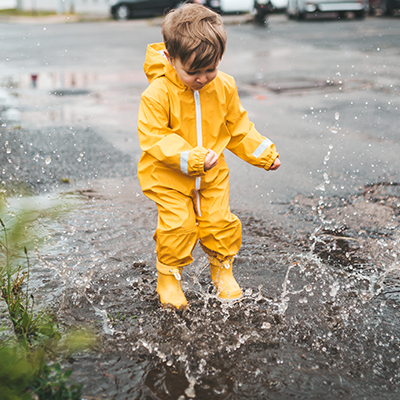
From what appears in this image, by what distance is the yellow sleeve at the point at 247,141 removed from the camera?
2.74 m

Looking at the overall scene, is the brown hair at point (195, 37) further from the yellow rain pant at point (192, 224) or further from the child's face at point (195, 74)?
the yellow rain pant at point (192, 224)

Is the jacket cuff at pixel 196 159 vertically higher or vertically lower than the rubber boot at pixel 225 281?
higher

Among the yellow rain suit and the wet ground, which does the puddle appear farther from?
the yellow rain suit

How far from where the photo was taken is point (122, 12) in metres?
22.7

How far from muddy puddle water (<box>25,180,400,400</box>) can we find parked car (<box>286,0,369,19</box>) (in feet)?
54.5

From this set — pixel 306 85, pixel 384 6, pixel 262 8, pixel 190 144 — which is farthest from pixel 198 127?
pixel 384 6

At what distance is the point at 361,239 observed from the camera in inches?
141

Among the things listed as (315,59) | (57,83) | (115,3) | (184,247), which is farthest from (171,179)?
(115,3)

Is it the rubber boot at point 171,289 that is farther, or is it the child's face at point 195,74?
the rubber boot at point 171,289

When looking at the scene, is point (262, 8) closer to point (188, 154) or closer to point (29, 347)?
point (188, 154)

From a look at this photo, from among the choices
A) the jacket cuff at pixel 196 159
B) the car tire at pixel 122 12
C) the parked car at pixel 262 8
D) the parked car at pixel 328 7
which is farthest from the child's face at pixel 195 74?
the car tire at pixel 122 12

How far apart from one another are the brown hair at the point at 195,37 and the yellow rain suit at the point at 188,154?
7.2 inches

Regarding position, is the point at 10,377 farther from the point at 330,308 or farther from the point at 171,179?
the point at 330,308

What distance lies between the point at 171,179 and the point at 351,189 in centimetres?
232
